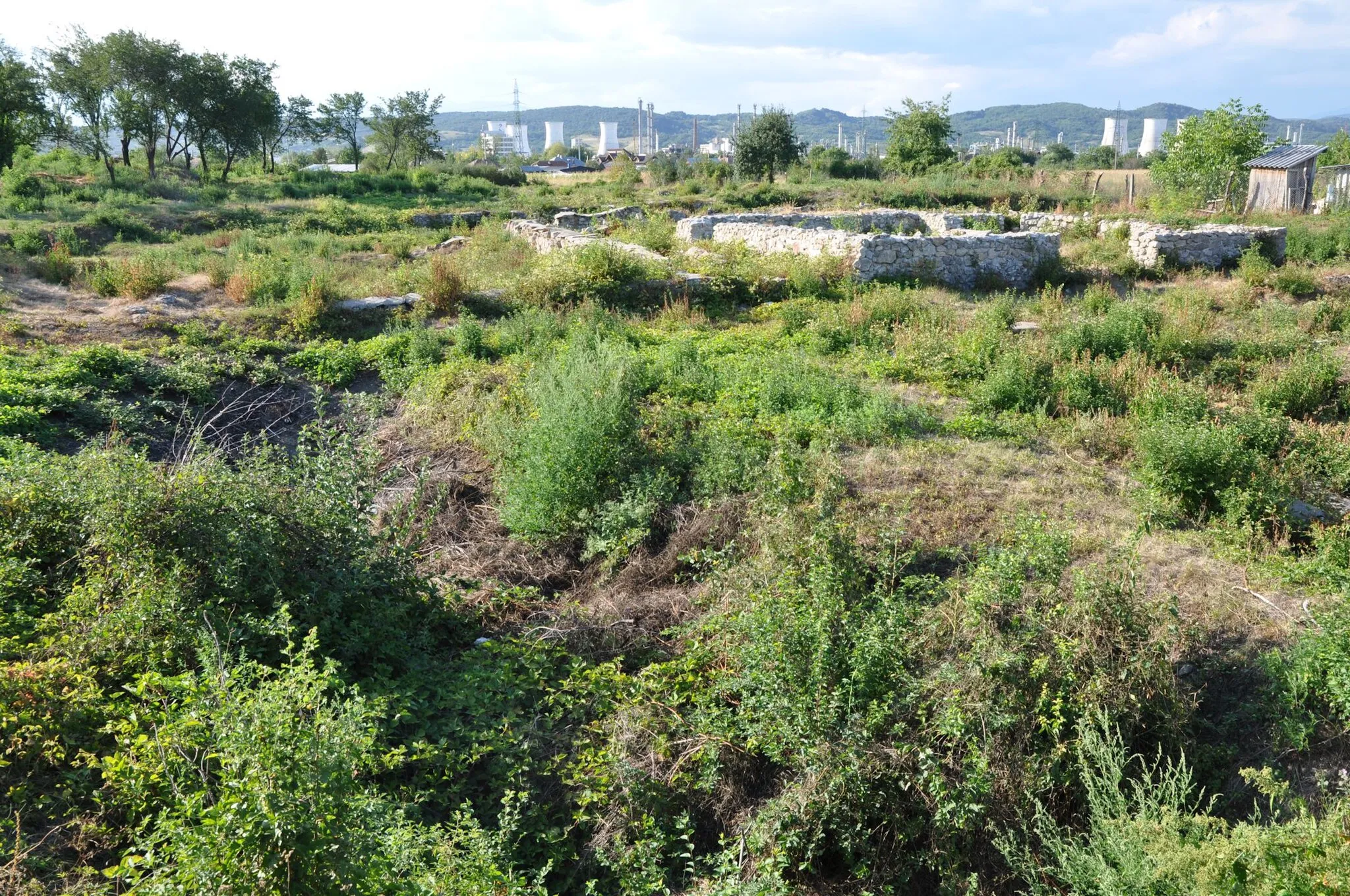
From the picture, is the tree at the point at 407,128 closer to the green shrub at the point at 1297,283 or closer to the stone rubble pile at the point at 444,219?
the stone rubble pile at the point at 444,219

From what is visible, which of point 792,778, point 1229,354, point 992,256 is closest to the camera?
point 792,778

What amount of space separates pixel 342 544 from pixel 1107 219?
57.1 feet

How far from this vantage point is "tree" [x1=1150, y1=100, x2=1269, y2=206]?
20391 millimetres

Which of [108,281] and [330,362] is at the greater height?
[108,281]

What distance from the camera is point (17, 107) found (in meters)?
26.5

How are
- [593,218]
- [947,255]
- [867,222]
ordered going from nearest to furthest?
1. [947,255]
2. [867,222]
3. [593,218]

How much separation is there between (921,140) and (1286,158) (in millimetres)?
12956

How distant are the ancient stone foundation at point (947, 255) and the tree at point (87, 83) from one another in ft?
94.1

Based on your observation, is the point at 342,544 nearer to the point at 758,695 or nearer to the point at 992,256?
the point at 758,695

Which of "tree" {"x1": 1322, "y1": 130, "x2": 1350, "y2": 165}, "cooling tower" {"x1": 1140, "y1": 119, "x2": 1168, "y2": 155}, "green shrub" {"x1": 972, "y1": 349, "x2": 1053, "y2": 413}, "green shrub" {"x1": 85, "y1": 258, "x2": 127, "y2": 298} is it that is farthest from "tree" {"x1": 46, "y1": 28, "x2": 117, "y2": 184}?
"cooling tower" {"x1": 1140, "y1": 119, "x2": 1168, "y2": 155}

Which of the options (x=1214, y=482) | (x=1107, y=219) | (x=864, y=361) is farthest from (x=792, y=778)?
(x=1107, y=219)

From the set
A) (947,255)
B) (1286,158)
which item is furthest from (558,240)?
(1286,158)

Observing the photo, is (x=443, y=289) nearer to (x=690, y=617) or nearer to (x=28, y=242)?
(x=690, y=617)

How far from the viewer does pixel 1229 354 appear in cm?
955
